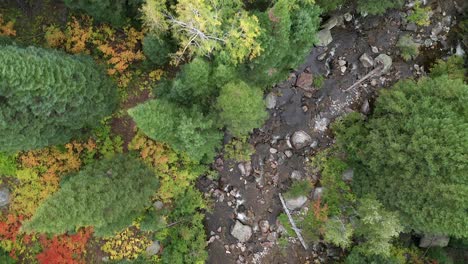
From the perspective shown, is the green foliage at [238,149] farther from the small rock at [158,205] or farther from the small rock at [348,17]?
the small rock at [348,17]

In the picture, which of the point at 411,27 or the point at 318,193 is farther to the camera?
the point at 411,27

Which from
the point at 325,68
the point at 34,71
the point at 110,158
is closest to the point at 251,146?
the point at 325,68

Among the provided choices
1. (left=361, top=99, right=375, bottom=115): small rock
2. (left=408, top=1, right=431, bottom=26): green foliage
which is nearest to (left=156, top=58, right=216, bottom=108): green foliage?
(left=361, top=99, right=375, bottom=115): small rock

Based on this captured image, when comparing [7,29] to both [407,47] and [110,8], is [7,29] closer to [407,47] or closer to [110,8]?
[110,8]

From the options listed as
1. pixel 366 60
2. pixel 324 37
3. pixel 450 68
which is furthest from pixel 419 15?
pixel 324 37

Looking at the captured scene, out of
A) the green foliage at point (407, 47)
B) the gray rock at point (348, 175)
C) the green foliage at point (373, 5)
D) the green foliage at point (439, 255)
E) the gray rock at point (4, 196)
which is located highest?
the green foliage at point (373, 5)

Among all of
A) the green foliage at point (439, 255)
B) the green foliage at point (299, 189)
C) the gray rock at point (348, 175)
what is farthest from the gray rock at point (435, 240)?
the green foliage at point (299, 189)

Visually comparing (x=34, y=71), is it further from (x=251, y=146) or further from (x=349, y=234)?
(x=349, y=234)
